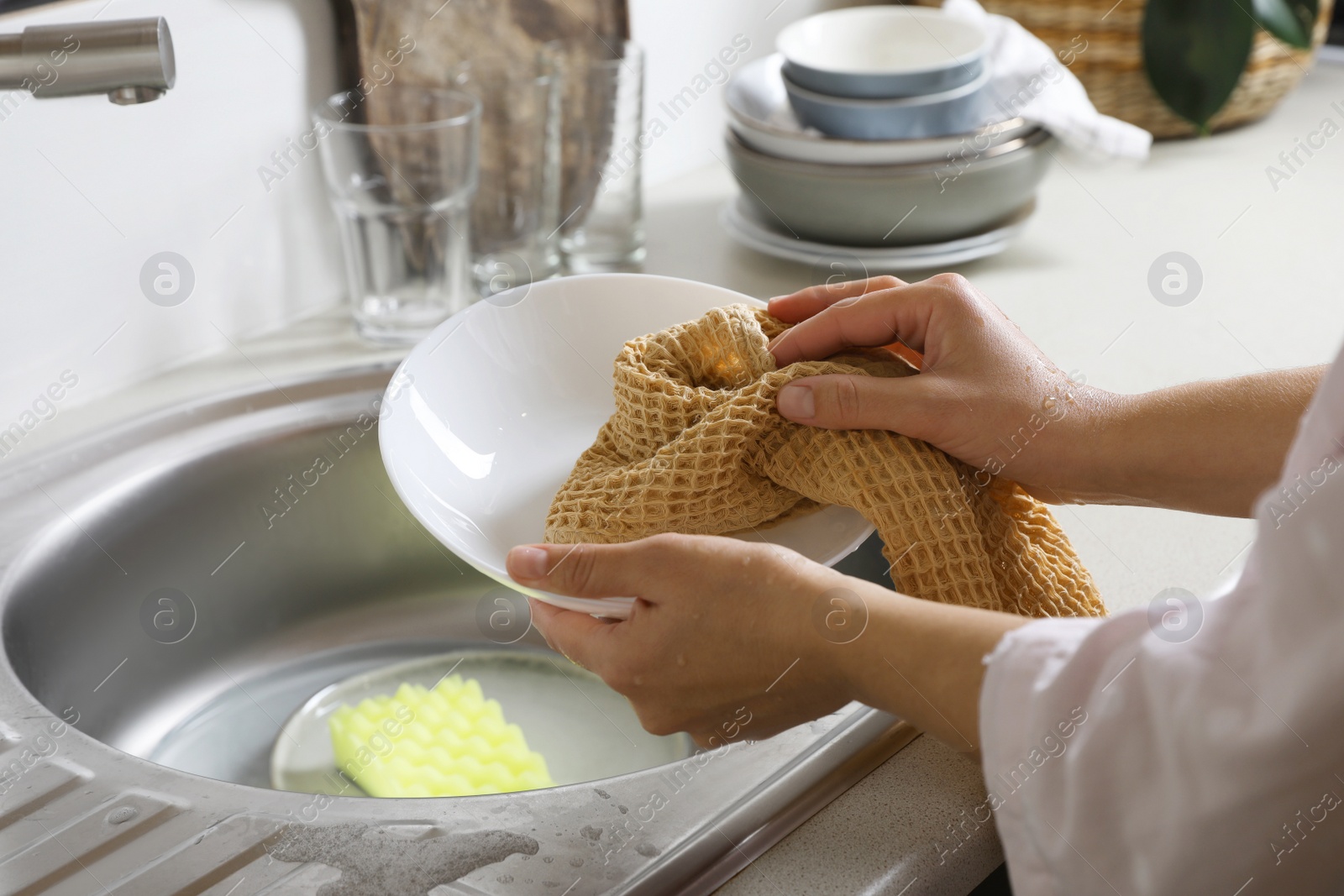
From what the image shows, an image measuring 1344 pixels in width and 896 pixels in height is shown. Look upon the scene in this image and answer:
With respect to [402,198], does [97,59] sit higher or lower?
higher

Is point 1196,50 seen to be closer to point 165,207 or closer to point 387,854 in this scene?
point 165,207

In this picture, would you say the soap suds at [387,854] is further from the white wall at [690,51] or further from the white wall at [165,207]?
the white wall at [690,51]

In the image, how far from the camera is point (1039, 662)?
388mm

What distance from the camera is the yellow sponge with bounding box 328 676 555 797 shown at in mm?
724

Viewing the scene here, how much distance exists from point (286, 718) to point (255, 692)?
41 mm

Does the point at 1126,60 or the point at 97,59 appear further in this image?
the point at 1126,60

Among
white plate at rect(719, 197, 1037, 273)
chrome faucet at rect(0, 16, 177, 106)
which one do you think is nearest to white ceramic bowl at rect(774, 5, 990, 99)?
white plate at rect(719, 197, 1037, 273)

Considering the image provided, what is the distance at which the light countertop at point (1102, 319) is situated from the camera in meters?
0.50

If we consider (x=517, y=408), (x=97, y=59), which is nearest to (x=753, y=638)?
(x=517, y=408)

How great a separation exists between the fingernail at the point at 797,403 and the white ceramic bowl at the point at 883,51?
0.54m

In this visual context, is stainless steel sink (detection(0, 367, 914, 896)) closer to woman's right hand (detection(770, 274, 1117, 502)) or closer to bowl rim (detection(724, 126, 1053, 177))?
woman's right hand (detection(770, 274, 1117, 502))

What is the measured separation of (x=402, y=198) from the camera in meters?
0.92

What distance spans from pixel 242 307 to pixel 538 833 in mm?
610

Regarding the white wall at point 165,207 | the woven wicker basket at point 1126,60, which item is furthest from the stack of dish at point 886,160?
the white wall at point 165,207
